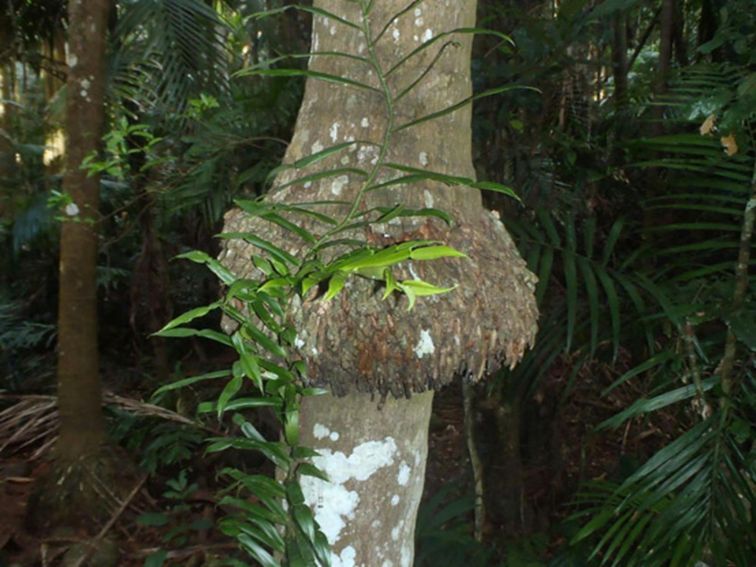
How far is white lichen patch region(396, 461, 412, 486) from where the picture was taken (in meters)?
1.23

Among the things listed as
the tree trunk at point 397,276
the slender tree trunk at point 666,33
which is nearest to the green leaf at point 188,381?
the tree trunk at point 397,276

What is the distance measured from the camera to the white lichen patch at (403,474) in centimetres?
123

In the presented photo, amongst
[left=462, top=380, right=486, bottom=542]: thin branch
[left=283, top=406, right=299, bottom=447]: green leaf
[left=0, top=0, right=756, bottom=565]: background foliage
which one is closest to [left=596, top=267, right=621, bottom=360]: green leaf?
[left=0, top=0, right=756, bottom=565]: background foliage

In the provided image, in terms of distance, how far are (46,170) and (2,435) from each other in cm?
208

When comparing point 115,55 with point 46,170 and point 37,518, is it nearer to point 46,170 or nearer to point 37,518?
point 46,170

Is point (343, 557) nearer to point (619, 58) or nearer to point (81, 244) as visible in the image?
point (81, 244)

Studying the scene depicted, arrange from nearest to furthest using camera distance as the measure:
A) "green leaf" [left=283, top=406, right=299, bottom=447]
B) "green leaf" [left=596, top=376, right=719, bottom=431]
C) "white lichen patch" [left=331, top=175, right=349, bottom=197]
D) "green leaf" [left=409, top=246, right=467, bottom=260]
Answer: "green leaf" [left=409, top=246, right=467, bottom=260] < "green leaf" [left=283, top=406, right=299, bottom=447] < "white lichen patch" [left=331, top=175, right=349, bottom=197] < "green leaf" [left=596, top=376, right=719, bottom=431]

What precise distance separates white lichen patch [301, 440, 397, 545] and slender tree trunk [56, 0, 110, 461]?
1504 mm

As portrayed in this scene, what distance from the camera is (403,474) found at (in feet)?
4.07

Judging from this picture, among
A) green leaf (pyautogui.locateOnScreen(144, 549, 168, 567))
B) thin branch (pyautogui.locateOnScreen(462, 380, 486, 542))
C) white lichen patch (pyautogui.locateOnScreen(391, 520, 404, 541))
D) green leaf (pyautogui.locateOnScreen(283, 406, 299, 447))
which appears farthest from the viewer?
thin branch (pyautogui.locateOnScreen(462, 380, 486, 542))

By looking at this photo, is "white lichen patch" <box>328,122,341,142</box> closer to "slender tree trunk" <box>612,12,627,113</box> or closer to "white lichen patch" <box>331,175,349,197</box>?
"white lichen patch" <box>331,175,349,197</box>

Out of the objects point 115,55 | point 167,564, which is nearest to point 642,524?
point 167,564

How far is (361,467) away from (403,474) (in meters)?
0.09

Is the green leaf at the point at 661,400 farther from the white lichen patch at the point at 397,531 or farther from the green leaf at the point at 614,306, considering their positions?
the white lichen patch at the point at 397,531
